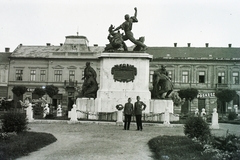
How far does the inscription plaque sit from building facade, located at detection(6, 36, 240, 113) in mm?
34484

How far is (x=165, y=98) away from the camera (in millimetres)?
19109

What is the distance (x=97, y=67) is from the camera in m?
54.5

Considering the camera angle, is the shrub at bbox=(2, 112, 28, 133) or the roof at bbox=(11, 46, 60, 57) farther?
the roof at bbox=(11, 46, 60, 57)

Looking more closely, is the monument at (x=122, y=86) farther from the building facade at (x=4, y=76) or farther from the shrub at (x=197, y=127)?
the building facade at (x=4, y=76)

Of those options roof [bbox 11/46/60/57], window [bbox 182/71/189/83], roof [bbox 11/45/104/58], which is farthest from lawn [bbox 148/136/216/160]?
roof [bbox 11/46/60/57]

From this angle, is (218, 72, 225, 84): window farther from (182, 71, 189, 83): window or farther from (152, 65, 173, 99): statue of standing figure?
(152, 65, 173, 99): statue of standing figure

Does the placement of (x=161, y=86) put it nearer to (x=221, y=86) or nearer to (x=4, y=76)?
(x=221, y=86)

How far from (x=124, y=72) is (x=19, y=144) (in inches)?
422

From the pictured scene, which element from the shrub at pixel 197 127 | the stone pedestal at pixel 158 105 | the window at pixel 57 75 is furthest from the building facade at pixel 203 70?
the shrub at pixel 197 127

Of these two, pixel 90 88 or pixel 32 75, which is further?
pixel 32 75

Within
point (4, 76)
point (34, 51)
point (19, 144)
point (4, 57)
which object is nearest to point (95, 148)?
point (19, 144)

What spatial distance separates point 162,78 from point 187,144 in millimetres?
10050

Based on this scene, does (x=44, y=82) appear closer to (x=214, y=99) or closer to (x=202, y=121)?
(x=214, y=99)

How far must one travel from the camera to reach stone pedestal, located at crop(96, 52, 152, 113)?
60.9ft
